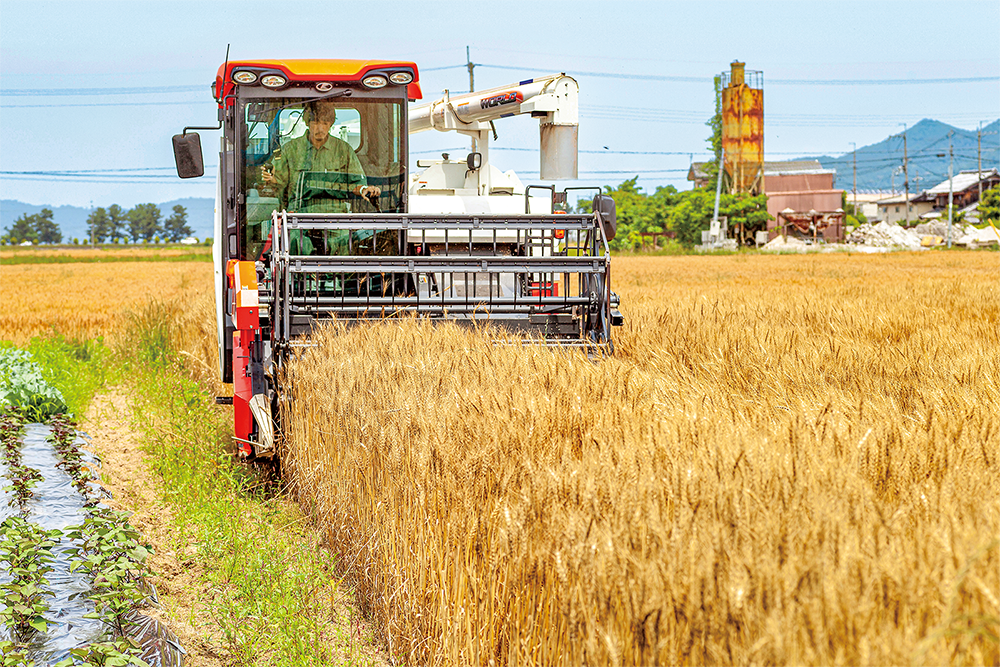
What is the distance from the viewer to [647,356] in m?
6.14

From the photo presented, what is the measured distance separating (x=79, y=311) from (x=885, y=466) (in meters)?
19.5

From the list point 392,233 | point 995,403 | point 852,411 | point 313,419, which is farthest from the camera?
point 392,233

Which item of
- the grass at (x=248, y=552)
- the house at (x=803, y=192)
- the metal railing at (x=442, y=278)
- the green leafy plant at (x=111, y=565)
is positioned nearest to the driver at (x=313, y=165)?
the metal railing at (x=442, y=278)

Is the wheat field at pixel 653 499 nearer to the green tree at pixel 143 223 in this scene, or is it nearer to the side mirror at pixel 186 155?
the side mirror at pixel 186 155

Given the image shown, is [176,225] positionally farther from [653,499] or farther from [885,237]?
[653,499]

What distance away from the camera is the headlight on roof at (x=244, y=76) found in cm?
695

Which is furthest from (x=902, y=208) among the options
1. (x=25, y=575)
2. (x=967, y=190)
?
(x=25, y=575)

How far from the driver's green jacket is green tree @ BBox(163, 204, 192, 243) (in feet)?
625

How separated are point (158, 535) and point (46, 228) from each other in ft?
582

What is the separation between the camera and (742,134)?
235ft

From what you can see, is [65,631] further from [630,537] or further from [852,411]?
[852,411]

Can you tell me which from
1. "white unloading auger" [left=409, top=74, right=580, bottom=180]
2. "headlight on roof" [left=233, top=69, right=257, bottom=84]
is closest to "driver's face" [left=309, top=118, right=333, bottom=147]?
"headlight on roof" [left=233, top=69, right=257, bottom=84]

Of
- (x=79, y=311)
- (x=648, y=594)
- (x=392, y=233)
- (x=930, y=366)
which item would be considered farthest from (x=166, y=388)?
(x=79, y=311)

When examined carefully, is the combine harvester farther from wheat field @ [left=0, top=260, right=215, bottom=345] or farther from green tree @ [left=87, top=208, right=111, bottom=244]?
green tree @ [left=87, top=208, right=111, bottom=244]
